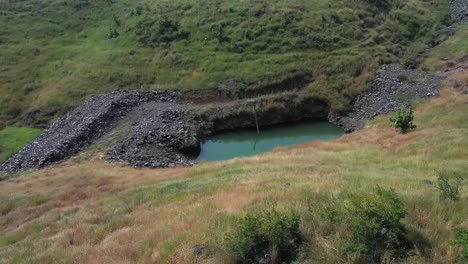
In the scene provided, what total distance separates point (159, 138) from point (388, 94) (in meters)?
25.1

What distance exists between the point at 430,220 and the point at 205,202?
972 centimetres

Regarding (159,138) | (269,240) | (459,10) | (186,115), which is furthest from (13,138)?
(459,10)

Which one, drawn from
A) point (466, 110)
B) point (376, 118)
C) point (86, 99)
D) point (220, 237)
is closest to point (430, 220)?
point (220, 237)

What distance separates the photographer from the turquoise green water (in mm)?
48375

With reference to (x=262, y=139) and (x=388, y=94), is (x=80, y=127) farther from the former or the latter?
(x=388, y=94)

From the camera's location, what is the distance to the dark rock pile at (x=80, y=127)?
142ft

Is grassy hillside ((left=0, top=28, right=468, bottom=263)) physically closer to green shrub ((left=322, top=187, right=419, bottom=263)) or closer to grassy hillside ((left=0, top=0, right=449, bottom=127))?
green shrub ((left=322, top=187, right=419, bottom=263))

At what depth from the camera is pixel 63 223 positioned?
24.7 metres

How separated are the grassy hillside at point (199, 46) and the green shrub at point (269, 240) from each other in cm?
4043

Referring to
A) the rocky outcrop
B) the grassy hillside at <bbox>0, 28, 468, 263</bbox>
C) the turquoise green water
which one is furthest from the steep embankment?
the rocky outcrop

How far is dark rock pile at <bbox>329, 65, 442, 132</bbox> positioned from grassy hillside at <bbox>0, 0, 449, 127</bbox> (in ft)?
5.01

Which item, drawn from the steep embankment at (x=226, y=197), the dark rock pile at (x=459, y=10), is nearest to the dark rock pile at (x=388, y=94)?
the steep embankment at (x=226, y=197)

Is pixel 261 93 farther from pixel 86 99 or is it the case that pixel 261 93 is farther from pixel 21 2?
pixel 21 2

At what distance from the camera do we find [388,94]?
52625 millimetres
